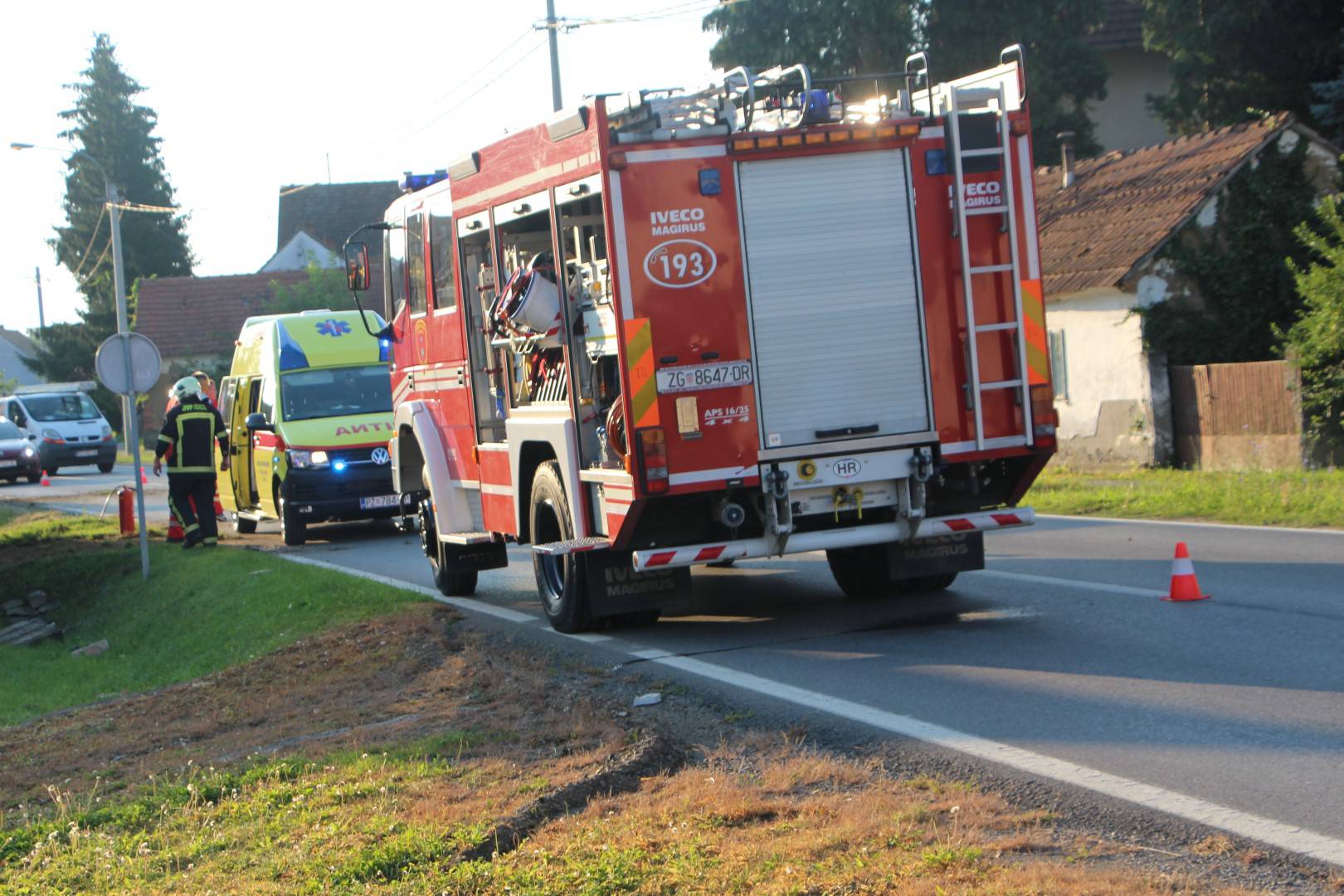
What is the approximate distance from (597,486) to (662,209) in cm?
180

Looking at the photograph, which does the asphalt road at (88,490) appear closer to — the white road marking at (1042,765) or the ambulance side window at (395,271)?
the ambulance side window at (395,271)

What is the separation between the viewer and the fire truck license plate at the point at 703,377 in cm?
891

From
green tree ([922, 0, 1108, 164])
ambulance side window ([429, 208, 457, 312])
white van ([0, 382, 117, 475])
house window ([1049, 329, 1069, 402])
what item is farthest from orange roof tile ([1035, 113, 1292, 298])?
white van ([0, 382, 117, 475])

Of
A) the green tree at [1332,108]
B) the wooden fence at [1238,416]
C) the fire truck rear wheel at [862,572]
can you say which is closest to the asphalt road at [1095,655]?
the fire truck rear wheel at [862,572]

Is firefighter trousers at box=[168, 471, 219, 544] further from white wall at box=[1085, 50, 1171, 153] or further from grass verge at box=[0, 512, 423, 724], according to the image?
white wall at box=[1085, 50, 1171, 153]

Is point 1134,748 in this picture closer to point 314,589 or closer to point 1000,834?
point 1000,834

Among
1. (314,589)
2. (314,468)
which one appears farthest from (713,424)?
(314,468)

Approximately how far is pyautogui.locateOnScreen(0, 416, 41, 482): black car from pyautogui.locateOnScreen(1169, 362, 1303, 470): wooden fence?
30203mm

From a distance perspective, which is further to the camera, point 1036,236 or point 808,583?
point 808,583

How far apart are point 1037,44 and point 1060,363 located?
14.1 meters

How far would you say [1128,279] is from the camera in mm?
23438

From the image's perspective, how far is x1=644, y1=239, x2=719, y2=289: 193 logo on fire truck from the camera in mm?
8891

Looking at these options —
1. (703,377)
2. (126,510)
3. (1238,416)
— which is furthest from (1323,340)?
(126,510)

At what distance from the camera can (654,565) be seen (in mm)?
9125
